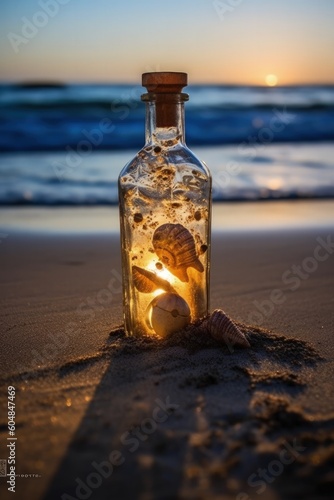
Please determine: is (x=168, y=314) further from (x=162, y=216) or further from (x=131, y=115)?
(x=131, y=115)

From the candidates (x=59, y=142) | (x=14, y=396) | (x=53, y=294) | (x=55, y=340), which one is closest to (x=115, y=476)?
(x=14, y=396)

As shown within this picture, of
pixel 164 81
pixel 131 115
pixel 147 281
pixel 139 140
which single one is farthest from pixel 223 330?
pixel 131 115

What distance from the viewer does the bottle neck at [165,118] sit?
221 cm

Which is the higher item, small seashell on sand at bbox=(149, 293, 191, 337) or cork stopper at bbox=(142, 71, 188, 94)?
cork stopper at bbox=(142, 71, 188, 94)

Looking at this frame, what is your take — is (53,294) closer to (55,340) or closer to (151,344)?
(55,340)

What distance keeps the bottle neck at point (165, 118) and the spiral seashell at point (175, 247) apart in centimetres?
34

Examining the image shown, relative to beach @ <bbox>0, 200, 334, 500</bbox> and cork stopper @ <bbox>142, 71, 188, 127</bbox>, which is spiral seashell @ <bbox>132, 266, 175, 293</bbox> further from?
cork stopper @ <bbox>142, 71, 188, 127</bbox>

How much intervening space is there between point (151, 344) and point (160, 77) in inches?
38.2

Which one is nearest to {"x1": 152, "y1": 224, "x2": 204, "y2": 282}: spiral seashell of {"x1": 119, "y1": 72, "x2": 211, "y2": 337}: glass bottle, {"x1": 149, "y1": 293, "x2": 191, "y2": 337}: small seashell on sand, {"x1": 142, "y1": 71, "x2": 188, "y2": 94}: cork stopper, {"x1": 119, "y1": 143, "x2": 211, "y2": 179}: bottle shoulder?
{"x1": 119, "y1": 72, "x2": 211, "y2": 337}: glass bottle

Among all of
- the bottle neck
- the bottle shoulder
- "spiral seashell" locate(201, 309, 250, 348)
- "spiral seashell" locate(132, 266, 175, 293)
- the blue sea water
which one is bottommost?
the blue sea water

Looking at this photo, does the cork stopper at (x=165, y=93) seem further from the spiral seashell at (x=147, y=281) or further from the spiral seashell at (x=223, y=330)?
the spiral seashell at (x=223, y=330)

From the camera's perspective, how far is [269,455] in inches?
60.4

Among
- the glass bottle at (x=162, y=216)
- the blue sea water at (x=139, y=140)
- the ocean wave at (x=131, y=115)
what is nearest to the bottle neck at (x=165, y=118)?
the glass bottle at (x=162, y=216)

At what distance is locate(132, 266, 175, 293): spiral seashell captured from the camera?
2.26 meters
